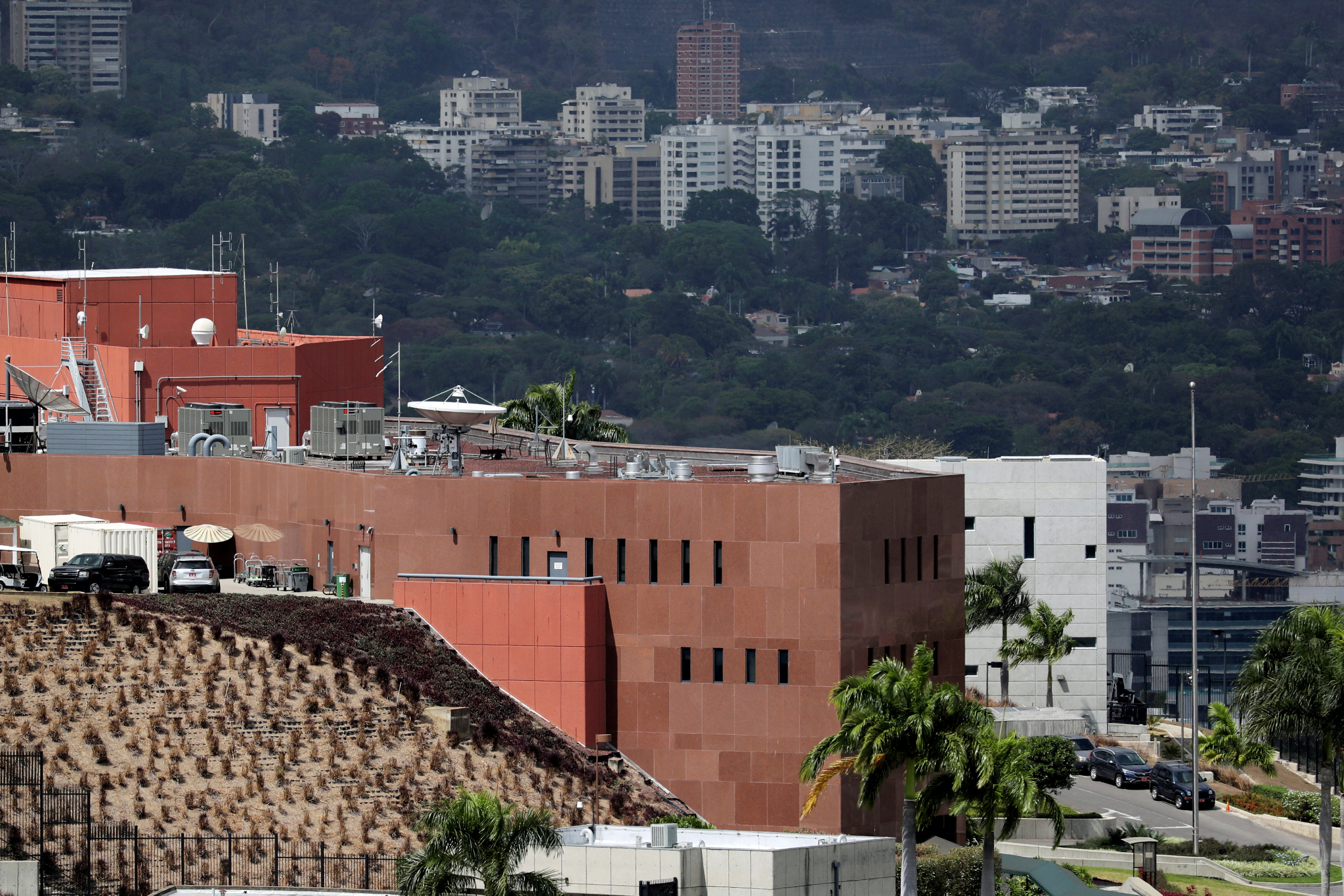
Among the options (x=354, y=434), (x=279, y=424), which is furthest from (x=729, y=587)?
(x=279, y=424)

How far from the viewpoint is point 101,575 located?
62.4m

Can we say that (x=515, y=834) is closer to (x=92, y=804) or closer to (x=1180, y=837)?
(x=92, y=804)

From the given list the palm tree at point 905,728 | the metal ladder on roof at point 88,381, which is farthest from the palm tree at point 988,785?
the metal ladder on roof at point 88,381

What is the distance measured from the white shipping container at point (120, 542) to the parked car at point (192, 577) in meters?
1.26

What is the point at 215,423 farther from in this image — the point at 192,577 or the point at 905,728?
the point at 905,728

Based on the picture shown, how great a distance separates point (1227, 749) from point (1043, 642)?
8520mm

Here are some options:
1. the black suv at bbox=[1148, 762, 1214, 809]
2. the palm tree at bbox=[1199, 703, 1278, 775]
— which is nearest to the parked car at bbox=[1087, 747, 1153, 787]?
the black suv at bbox=[1148, 762, 1214, 809]

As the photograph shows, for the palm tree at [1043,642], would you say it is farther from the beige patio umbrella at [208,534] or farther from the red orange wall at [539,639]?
the beige patio umbrella at [208,534]

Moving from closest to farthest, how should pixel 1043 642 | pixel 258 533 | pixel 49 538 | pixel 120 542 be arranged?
pixel 120 542, pixel 49 538, pixel 258 533, pixel 1043 642

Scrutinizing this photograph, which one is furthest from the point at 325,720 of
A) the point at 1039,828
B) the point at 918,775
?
the point at 1039,828

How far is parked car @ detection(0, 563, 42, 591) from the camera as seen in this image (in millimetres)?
61656

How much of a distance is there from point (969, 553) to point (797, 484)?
30.9 meters

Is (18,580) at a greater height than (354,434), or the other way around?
(354,434)

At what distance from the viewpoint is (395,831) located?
50844mm
